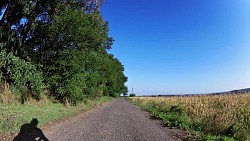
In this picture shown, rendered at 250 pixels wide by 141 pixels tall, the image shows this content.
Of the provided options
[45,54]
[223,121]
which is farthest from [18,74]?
[223,121]

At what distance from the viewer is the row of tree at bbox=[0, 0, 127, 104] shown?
49.3ft

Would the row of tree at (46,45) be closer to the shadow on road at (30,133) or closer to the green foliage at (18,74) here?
the green foliage at (18,74)

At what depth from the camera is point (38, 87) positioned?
53.9 feet

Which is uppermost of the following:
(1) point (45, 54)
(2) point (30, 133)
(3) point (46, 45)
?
(3) point (46, 45)

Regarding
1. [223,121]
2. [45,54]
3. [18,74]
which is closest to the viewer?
[223,121]

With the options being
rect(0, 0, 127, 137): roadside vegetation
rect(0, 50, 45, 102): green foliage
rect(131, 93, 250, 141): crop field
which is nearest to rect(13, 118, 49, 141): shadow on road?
rect(0, 0, 127, 137): roadside vegetation

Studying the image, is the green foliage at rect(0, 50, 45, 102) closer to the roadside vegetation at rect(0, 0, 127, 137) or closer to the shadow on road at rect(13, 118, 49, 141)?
the roadside vegetation at rect(0, 0, 127, 137)

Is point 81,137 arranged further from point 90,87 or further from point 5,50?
point 90,87

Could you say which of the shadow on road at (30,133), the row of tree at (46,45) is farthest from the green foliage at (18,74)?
the shadow on road at (30,133)

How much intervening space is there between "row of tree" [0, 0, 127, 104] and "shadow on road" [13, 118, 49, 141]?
18.4 feet

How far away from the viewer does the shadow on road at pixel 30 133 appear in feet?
26.6

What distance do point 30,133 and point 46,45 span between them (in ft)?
44.4

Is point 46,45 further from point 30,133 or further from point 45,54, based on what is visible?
point 30,133

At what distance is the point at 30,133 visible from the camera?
8.95m
